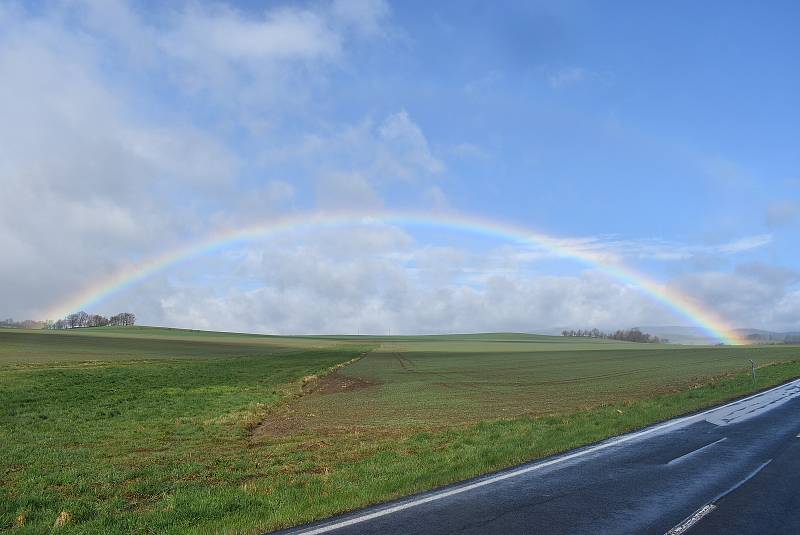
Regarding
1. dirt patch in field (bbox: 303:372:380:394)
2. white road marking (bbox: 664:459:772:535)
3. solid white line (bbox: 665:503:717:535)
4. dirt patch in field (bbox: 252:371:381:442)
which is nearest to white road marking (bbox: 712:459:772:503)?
white road marking (bbox: 664:459:772:535)

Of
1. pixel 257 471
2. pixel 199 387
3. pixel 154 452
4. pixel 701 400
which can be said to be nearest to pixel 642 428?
pixel 701 400

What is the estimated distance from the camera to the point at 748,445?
46.0 ft

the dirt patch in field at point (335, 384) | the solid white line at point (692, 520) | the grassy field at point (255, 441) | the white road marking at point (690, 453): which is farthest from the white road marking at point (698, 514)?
the dirt patch in field at point (335, 384)

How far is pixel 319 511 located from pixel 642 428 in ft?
40.9

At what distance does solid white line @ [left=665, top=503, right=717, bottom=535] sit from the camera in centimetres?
754

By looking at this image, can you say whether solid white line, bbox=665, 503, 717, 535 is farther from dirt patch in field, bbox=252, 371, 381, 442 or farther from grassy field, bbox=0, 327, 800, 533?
dirt patch in field, bbox=252, 371, 381, 442

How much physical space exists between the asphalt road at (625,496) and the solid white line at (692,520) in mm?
15

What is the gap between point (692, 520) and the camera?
800cm

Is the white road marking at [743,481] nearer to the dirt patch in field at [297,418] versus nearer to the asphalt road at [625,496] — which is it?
the asphalt road at [625,496]

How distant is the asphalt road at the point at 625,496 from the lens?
7855 mm

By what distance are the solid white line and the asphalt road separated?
0.05ft

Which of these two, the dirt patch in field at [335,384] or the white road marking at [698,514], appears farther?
the dirt patch in field at [335,384]

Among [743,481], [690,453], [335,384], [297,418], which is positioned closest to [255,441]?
[297,418]

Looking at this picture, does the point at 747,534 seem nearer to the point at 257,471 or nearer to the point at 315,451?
the point at 257,471
